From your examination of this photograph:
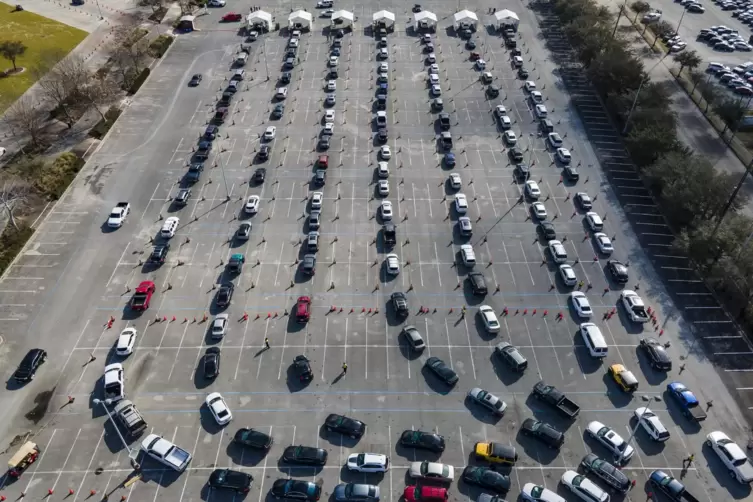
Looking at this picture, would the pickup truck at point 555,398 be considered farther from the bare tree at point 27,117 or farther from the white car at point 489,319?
the bare tree at point 27,117

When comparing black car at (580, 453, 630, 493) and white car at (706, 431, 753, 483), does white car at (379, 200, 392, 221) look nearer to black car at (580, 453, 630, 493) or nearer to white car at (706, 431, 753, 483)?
black car at (580, 453, 630, 493)

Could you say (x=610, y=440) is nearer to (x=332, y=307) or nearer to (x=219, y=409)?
(x=332, y=307)

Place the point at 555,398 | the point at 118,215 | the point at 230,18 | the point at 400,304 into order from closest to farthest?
the point at 555,398
the point at 400,304
the point at 118,215
the point at 230,18

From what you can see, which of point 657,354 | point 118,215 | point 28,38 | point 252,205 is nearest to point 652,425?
point 657,354

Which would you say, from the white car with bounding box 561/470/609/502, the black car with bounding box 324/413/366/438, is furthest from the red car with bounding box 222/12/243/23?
the white car with bounding box 561/470/609/502

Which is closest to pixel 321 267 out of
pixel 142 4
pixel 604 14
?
pixel 604 14

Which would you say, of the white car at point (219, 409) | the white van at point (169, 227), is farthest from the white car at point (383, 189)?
the white car at point (219, 409)

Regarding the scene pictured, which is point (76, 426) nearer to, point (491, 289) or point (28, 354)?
point (28, 354)
